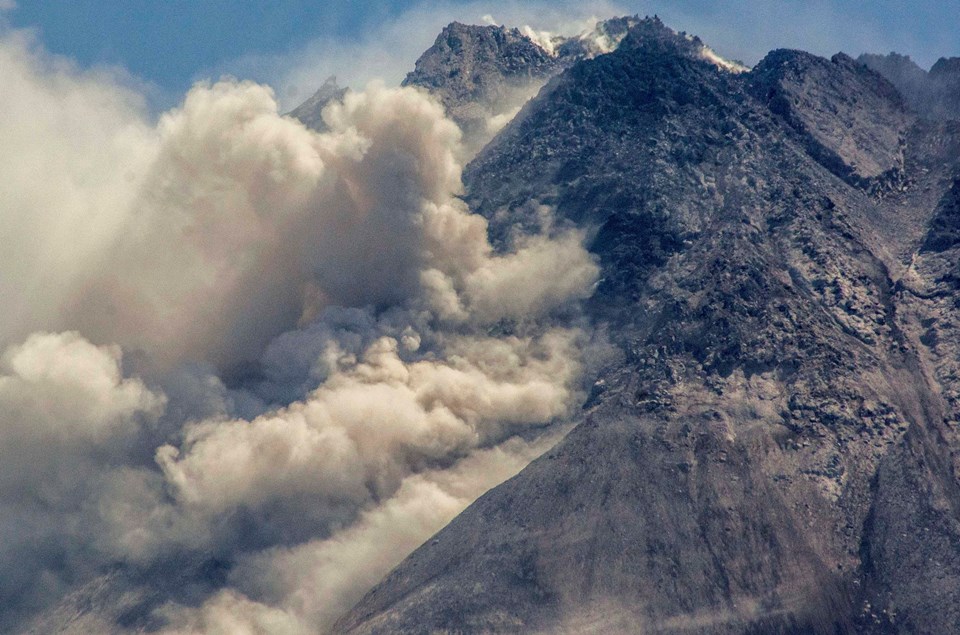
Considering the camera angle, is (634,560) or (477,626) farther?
(634,560)

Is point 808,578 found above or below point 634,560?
below

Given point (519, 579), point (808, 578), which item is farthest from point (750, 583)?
point (519, 579)

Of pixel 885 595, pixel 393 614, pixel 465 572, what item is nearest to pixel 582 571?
pixel 465 572

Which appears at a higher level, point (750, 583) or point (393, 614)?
point (393, 614)

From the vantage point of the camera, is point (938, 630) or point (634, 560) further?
point (634, 560)

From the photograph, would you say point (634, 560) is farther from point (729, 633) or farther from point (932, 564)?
point (932, 564)

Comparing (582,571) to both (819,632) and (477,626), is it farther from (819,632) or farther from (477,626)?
(819,632)

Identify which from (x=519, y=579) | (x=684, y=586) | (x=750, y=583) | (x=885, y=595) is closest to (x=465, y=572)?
(x=519, y=579)

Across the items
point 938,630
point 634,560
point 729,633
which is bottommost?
point 938,630
